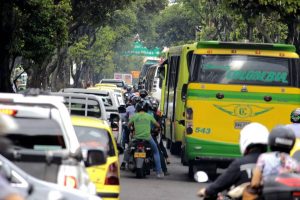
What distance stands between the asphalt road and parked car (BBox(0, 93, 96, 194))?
7.50 meters

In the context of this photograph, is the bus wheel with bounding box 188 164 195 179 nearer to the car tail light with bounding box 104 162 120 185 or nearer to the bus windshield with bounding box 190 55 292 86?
the bus windshield with bounding box 190 55 292 86

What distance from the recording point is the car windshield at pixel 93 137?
13594 mm

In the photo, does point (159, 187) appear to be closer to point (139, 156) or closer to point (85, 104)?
point (139, 156)

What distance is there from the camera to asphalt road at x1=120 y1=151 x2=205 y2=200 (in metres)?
17.3

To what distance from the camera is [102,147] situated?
1338 centimetres

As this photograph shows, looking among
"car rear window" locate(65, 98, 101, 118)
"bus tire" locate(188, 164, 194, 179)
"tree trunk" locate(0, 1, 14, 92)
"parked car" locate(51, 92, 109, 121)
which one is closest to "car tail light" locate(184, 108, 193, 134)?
"bus tire" locate(188, 164, 194, 179)

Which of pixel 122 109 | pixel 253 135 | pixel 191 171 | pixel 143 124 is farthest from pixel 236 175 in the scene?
pixel 122 109

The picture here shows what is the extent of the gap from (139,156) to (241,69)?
274cm

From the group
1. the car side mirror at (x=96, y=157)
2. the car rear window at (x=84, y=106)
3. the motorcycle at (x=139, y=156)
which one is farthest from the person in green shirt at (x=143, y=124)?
the car side mirror at (x=96, y=157)

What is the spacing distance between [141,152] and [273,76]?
312 centimetres

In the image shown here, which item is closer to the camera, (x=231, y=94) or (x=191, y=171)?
(x=231, y=94)

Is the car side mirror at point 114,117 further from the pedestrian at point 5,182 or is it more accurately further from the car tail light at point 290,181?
the pedestrian at point 5,182

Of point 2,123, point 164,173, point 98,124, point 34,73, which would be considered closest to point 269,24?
point 34,73

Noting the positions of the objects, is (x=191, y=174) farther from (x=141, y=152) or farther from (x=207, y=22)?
(x=207, y=22)
